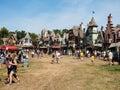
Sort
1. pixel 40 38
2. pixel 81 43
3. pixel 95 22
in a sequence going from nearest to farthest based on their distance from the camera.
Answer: pixel 95 22, pixel 81 43, pixel 40 38

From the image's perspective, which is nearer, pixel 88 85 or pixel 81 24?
pixel 88 85

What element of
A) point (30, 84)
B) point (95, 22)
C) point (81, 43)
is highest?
point (95, 22)

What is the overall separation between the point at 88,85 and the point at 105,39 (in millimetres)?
50038

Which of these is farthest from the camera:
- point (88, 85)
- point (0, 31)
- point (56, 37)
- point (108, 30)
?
point (0, 31)

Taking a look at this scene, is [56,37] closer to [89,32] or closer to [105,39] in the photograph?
[89,32]

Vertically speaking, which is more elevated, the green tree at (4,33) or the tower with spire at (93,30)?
the green tree at (4,33)

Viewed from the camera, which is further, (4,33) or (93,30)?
(4,33)

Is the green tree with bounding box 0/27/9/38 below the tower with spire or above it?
above

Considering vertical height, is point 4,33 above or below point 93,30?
above

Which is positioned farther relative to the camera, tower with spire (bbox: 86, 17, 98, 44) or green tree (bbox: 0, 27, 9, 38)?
green tree (bbox: 0, 27, 9, 38)

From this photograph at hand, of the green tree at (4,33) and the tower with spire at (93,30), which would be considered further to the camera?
the green tree at (4,33)

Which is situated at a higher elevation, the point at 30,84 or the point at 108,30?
A: the point at 108,30

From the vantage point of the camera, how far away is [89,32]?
238ft

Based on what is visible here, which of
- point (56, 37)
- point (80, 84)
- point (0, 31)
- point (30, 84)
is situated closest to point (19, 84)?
point (30, 84)
